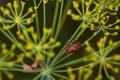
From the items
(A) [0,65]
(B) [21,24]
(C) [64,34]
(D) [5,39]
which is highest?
(C) [64,34]

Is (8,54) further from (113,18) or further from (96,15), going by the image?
(113,18)

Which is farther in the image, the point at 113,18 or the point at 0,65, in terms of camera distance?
the point at 113,18

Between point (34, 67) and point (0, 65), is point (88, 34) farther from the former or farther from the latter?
point (0, 65)

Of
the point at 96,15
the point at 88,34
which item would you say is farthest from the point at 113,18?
the point at 96,15

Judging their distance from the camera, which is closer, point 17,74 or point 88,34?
point 17,74

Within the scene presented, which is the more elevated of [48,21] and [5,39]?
[48,21]

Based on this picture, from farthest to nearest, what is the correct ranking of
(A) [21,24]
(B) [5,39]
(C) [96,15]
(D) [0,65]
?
1. (B) [5,39]
2. (C) [96,15]
3. (A) [21,24]
4. (D) [0,65]

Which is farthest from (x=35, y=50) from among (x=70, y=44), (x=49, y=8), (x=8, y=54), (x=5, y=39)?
(x=49, y=8)

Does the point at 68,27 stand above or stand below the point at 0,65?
above

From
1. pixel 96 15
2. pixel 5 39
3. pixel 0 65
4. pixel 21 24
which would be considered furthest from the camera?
pixel 5 39
